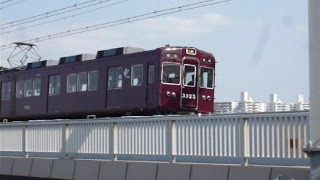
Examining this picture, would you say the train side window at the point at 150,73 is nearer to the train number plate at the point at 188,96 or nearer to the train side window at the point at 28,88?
the train number plate at the point at 188,96

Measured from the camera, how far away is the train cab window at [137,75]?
2272cm

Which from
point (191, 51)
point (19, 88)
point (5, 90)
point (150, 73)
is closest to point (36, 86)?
point (19, 88)

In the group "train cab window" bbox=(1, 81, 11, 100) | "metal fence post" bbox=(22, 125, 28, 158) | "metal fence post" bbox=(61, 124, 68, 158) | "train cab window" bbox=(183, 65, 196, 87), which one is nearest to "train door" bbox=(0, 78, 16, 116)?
"train cab window" bbox=(1, 81, 11, 100)

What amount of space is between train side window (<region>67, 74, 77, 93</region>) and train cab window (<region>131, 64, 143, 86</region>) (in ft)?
12.4

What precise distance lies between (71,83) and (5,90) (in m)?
6.36

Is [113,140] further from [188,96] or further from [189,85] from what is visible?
[189,85]

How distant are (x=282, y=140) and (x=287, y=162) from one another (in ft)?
1.24

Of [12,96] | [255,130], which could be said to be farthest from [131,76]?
[255,130]

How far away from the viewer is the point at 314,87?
8.72 meters

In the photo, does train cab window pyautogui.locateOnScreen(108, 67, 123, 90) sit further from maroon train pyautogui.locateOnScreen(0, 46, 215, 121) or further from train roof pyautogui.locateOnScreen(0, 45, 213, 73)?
train roof pyautogui.locateOnScreen(0, 45, 213, 73)

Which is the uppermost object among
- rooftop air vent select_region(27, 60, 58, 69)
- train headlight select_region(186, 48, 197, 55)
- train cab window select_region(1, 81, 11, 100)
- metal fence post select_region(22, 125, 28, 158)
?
train headlight select_region(186, 48, 197, 55)

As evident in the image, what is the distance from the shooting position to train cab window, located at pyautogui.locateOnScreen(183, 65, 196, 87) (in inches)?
930

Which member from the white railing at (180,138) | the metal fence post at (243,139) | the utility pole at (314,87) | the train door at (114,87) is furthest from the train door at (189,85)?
the utility pole at (314,87)

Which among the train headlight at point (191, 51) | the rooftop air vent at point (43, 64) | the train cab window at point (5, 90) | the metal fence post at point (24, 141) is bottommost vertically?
the metal fence post at point (24, 141)
